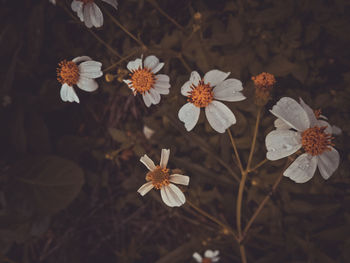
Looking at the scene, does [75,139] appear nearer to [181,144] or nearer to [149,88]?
[181,144]

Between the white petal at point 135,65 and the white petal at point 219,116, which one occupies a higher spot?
the white petal at point 135,65

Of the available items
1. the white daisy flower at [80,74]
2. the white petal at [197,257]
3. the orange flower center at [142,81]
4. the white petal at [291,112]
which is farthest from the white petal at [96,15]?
the white petal at [197,257]

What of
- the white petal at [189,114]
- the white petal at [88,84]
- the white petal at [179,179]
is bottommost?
the white petal at [179,179]

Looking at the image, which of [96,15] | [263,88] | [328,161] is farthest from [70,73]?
[328,161]

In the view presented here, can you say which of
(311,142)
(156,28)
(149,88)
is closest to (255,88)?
(311,142)

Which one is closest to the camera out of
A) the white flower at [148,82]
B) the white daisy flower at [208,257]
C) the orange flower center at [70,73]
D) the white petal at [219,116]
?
the white petal at [219,116]

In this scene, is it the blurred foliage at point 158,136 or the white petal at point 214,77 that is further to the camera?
the blurred foliage at point 158,136

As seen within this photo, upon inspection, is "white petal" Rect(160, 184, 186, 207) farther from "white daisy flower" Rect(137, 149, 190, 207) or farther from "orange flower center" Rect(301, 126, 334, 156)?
"orange flower center" Rect(301, 126, 334, 156)

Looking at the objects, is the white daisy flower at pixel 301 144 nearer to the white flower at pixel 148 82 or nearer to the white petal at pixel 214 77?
the white petal at pixel 214 77
